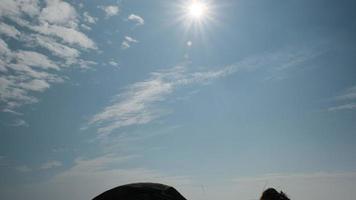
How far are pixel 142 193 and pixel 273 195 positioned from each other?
5.04m

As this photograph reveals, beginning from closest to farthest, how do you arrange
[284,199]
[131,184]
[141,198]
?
[284,199] < [141,198] < [131,184]

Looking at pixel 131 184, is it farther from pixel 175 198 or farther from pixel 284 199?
pixel 284 199

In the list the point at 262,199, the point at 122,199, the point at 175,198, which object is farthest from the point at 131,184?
the point at 262,199

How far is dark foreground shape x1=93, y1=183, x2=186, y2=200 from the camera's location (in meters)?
12.6

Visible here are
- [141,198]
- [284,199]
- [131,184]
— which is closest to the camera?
[284,199]

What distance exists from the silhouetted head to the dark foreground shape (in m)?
4.02

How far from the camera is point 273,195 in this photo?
1018 cm

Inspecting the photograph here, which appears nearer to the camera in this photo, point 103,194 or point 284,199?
point 284,199

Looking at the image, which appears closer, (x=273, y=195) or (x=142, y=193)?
(x=273, y=195)

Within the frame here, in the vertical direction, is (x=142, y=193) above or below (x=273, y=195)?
above

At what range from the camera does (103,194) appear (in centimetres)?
1324

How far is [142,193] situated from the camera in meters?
12.7

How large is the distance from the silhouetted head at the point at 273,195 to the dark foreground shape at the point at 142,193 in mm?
4021

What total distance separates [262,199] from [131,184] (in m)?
A: 5.51
